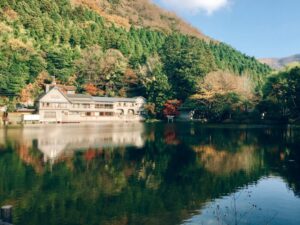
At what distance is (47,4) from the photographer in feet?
312

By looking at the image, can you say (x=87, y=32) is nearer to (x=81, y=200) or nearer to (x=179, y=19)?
(x=81, y=200)

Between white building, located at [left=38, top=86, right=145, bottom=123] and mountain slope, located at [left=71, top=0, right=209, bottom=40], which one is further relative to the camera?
mountain slope, located at [left=71, top=0, right=209, bottom=40]

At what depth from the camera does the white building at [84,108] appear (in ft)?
214


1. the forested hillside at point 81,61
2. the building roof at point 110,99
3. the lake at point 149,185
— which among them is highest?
the forested hillside at point 81,61

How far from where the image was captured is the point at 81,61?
81.6m

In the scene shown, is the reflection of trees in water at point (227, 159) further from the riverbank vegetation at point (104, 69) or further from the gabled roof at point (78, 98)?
the gabled roof at point (78, 98)

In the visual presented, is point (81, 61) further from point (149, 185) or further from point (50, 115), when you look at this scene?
point (149, 185)

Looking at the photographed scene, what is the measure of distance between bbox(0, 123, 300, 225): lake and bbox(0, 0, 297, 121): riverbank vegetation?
3995 centimetres

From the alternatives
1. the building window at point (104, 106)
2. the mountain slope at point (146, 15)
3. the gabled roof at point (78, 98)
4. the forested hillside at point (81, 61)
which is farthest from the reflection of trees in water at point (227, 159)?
the mountain slope at point (146, 15)

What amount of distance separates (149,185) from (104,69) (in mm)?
66463

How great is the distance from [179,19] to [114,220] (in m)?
193

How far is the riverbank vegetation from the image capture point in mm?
68750

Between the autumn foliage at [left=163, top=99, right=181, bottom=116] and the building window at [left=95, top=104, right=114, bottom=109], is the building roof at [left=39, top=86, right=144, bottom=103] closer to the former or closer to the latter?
the building window at [left=95, top=104, right=114, bottom=109]

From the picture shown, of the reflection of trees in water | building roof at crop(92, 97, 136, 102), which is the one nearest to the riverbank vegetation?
building roof at crop(92, 97, 136, 102)
